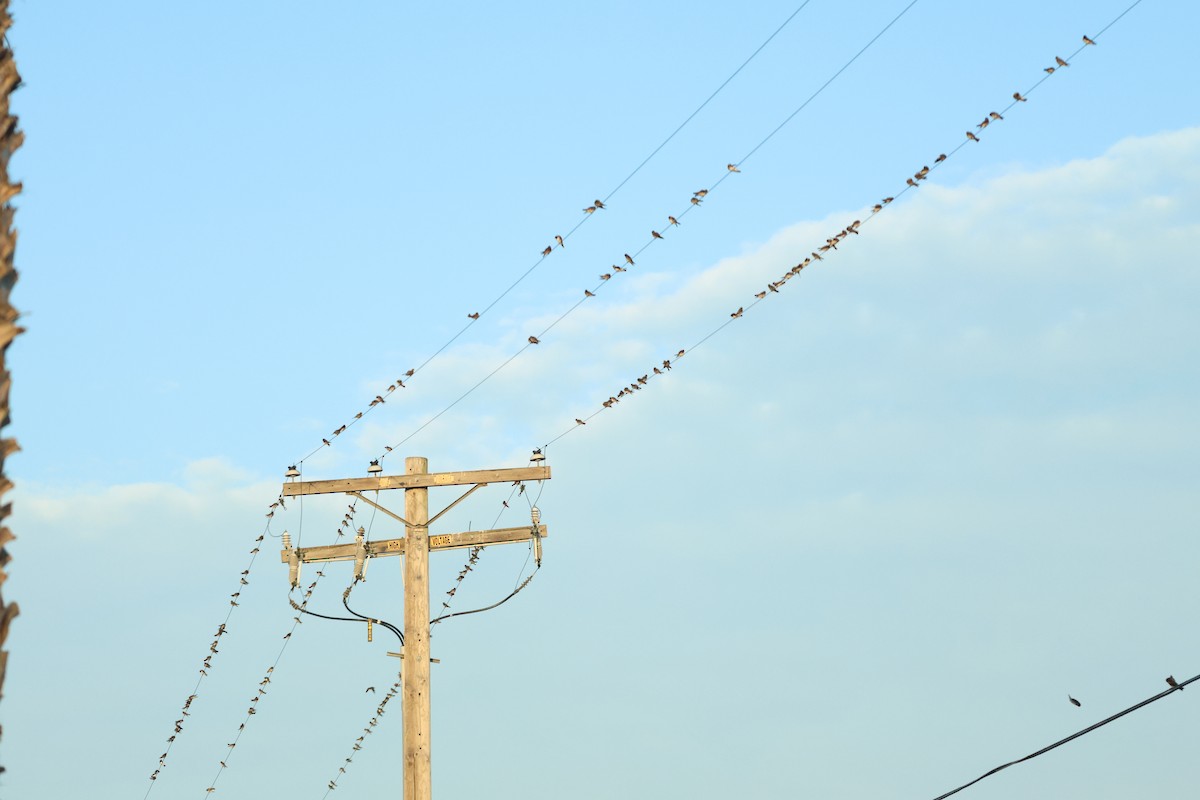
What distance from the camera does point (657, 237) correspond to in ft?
57.1

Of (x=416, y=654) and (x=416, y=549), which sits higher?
(x=416, y=549)

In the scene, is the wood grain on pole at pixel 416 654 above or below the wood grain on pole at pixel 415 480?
below

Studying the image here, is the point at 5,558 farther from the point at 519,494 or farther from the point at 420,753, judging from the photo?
the point at 519,494

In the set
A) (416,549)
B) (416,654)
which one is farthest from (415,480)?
(416,654)

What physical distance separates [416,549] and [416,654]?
127 centimetres

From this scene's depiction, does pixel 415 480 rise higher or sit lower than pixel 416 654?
higher

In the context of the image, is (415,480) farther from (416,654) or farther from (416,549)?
(416,654)

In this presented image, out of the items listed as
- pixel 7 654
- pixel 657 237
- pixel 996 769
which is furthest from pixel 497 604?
pixel 7 654

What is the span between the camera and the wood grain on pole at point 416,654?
1802cm

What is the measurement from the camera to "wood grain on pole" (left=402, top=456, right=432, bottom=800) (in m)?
18.0

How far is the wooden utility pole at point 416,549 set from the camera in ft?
59.3

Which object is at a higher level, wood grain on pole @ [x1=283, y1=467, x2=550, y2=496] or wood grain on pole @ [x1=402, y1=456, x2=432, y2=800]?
wood grain on pole @ [x1=283, y1=467, x2=550, y2=496]

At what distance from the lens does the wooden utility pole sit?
1808 centimetres

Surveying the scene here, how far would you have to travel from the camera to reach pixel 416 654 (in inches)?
717
